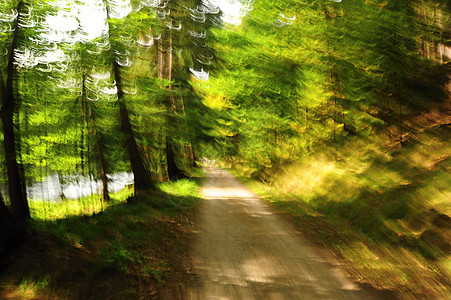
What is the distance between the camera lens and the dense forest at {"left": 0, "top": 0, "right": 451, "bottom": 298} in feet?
22.0

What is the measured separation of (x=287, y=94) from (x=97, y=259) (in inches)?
410

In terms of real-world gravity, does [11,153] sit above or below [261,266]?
above

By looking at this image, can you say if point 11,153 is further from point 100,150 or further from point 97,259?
point 100,150

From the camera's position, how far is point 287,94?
1250 cm

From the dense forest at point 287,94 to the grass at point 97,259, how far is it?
1.52 ft

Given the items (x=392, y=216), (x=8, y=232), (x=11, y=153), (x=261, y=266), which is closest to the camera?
(x=8, y=232)

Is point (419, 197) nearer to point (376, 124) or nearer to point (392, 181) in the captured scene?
point (392, 181)

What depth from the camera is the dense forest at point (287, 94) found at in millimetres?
6707

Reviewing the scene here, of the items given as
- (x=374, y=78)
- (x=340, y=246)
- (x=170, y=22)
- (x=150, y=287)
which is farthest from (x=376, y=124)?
(x=170, y=22)

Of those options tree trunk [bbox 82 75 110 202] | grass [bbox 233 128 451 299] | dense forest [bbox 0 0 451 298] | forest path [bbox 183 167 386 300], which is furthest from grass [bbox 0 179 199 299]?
tree trunk [bbox 82 75 110 202]

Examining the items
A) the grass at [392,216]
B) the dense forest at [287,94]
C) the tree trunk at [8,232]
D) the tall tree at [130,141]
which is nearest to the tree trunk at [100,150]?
the dense forest at [287,94]

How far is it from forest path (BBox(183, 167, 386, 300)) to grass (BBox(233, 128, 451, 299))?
606 millimetres

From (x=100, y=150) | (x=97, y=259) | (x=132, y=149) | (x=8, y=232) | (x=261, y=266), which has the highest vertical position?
(x=100, y=150)

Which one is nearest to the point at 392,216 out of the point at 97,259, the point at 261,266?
the point at 261,266
